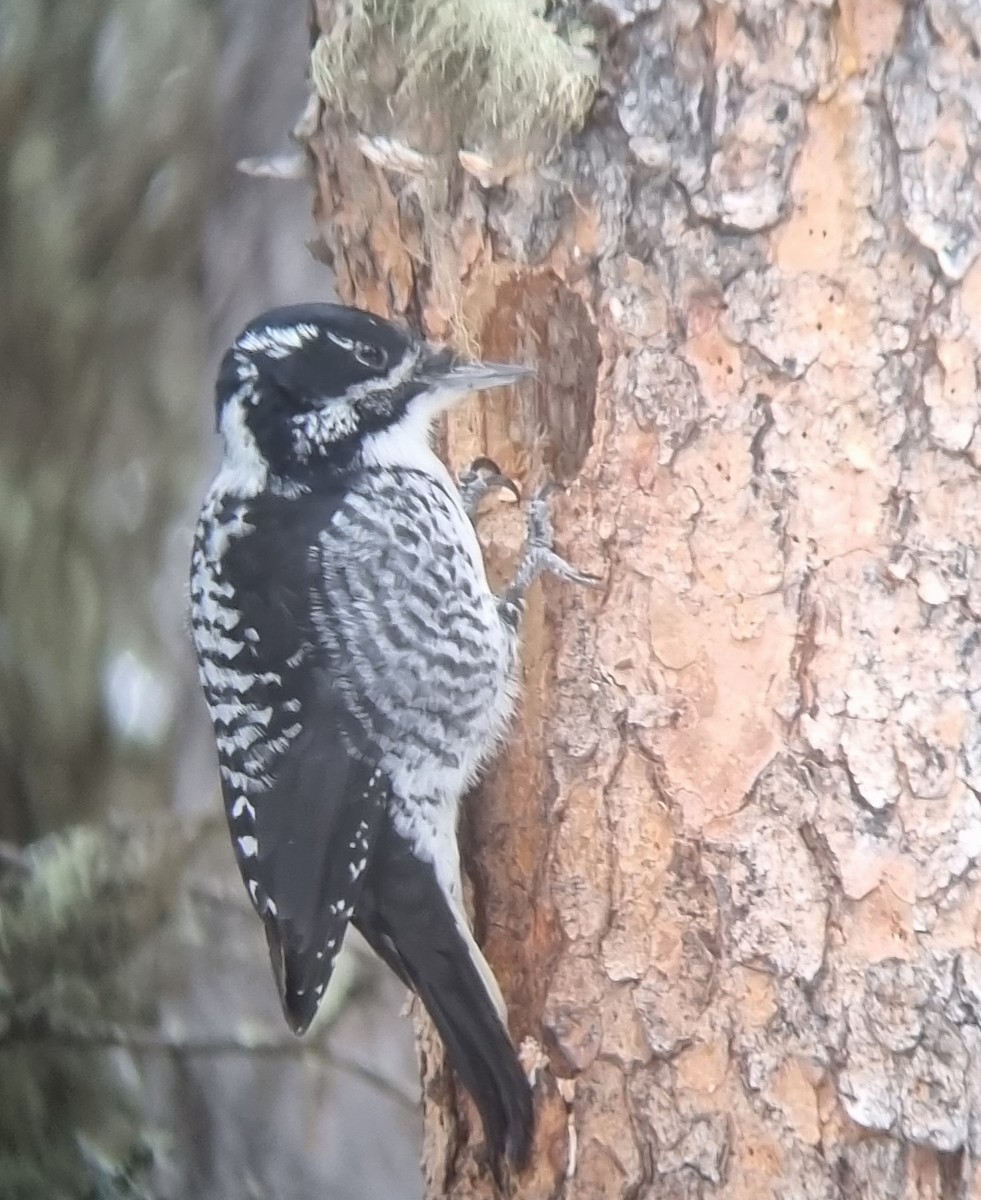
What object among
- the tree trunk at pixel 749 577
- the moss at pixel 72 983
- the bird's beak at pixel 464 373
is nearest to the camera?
the tree trunk at pixel 749 577

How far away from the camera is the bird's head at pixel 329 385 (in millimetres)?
1072

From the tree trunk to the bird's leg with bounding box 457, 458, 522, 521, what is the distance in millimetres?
30

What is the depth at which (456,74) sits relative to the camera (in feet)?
3.36

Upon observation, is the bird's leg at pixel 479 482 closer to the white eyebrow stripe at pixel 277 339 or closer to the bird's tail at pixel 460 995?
the white eyebrow stripe at pixel 277 339

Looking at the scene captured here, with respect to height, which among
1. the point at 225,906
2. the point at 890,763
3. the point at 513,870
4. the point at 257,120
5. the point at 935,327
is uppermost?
the point at 257,120

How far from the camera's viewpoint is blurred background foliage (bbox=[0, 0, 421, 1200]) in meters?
1.56

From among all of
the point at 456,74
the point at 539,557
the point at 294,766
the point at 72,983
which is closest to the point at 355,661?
Result: the point at 294,766

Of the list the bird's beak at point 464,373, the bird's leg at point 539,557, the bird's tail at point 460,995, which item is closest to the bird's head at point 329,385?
the bird's beak at point 464,373

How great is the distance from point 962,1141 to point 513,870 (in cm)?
43

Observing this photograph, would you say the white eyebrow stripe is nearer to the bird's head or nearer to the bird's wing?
the bird's head

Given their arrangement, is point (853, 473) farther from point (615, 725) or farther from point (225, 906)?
point (225, 906)

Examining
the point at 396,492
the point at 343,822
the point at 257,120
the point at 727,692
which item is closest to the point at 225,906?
the point at 343,822

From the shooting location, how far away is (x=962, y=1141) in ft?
3.15

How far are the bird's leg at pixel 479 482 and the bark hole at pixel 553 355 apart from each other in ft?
0.15
